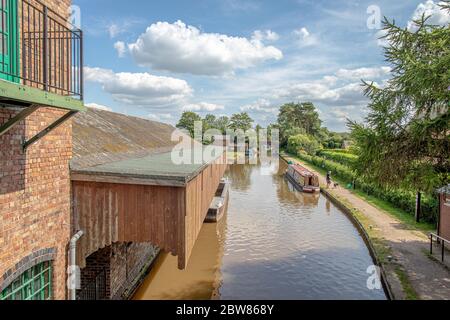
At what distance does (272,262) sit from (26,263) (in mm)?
9438

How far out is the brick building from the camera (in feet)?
15.1

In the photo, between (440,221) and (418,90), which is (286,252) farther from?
(418,90)

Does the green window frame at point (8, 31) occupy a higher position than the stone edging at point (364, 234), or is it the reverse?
the green window frame at point (8, 31)

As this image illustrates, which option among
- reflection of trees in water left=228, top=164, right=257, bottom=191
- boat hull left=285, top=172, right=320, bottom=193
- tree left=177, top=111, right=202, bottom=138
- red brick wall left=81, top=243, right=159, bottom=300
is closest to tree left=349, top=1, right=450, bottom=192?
red brick wall left=81, top=243, right=159, bottom=300

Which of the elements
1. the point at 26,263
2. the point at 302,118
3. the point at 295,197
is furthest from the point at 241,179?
the point at 302,118

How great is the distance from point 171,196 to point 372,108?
7.51 m

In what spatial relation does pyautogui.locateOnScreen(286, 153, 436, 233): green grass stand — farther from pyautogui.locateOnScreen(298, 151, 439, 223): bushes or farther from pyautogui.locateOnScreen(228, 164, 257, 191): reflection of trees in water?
pyautogui.locateOnScreen(228, 164, 257, 191): reflection of trees in water

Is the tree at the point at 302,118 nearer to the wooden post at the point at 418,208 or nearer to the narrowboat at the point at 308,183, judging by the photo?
the narrowboat at the point at 308,183

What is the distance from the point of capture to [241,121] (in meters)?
98.2

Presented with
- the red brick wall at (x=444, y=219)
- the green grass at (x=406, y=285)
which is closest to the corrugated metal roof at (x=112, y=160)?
the green grass at (x=406, y=285)

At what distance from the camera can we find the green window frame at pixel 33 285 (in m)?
5.29

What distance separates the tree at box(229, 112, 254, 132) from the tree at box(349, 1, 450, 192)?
8575 centimetres

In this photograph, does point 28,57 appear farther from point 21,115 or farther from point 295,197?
point 295,197

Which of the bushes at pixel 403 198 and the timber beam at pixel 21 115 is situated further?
the bushes at pixel 403 198
